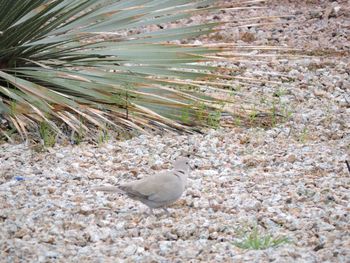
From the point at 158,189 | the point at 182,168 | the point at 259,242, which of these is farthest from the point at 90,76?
the point at 259,242

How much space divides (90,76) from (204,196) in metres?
1.91

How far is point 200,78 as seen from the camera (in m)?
6.95

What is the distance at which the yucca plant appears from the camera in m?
6.23

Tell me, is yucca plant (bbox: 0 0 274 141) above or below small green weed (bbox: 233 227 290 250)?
above

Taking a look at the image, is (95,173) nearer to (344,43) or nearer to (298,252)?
(298,252)

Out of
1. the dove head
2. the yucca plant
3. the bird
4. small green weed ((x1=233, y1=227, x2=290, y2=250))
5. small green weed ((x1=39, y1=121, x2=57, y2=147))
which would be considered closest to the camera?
small green weed ((x1=233, y1=227, x2=290, y2=250))

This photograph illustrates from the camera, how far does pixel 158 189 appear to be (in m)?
4.51

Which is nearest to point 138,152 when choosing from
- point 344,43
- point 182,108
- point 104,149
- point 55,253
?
point 104,149

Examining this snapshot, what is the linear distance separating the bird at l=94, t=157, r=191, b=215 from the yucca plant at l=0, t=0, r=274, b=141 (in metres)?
1.59

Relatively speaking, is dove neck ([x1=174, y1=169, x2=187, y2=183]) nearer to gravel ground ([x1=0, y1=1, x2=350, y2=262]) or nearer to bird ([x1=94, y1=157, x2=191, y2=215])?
bird ([x1=94, y1=157, x2=191, y2=215])

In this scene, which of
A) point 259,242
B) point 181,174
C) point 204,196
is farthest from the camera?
point 204,196

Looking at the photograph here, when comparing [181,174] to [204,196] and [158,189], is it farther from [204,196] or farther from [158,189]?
[204,196]

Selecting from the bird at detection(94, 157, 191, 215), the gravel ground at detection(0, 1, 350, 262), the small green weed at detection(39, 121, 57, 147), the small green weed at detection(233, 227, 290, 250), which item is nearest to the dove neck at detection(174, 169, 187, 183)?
the bird at detection(94, 157, 191, 215)

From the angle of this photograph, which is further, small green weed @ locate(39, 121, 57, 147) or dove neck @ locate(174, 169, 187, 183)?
small green weed @ locate(39, 121, 57, 147)
